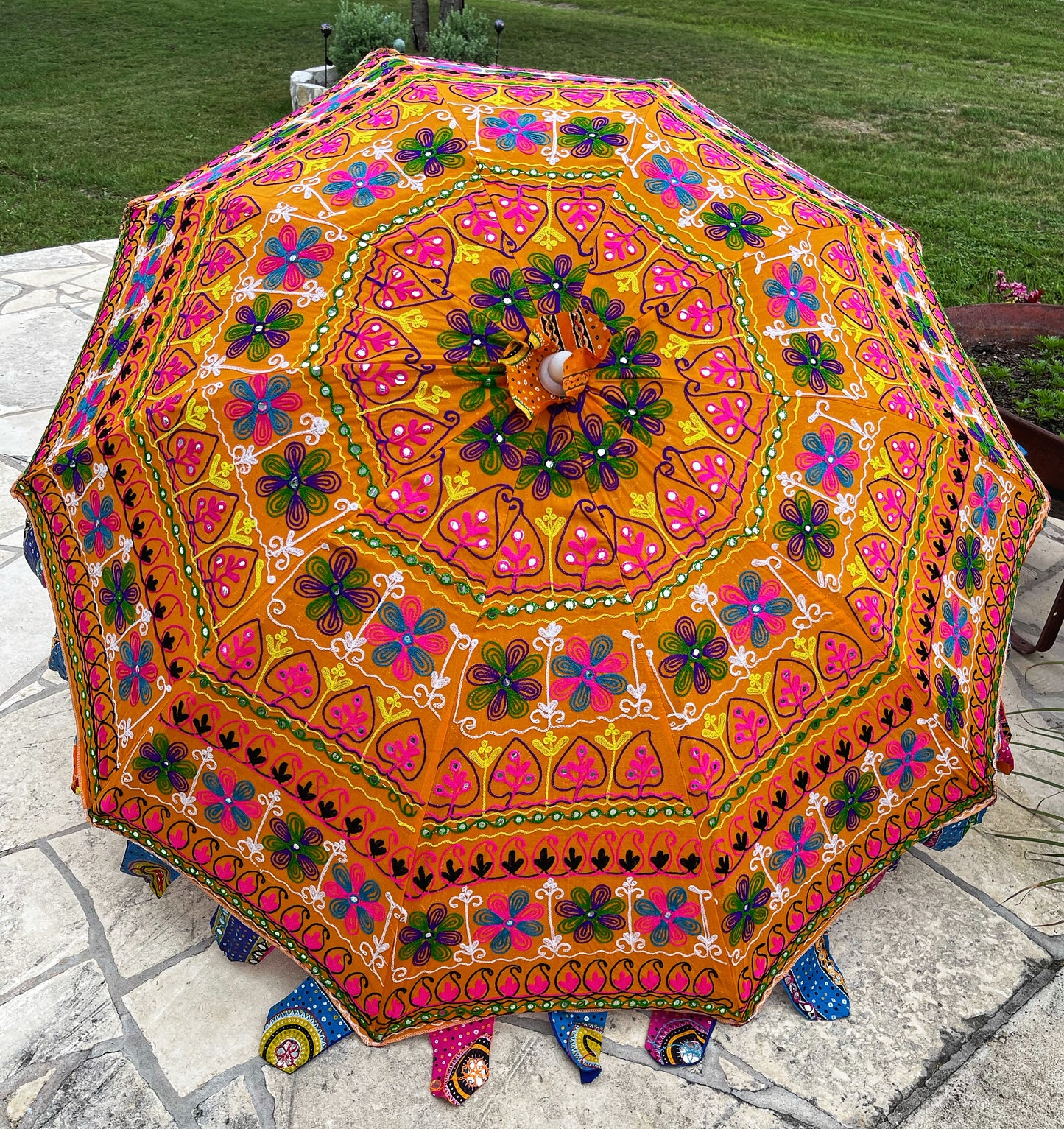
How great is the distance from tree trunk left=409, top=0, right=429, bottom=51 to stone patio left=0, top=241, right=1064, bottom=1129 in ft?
41.7

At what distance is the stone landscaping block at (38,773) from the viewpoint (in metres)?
3.31

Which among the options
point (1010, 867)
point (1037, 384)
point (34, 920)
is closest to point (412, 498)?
point (34, 920)

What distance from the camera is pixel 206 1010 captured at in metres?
2.79

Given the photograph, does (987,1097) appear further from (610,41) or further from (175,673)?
(610,41)

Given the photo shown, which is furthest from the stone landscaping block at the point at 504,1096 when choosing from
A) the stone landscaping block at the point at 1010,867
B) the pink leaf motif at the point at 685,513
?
the pink leaf motif at the point at 685,513

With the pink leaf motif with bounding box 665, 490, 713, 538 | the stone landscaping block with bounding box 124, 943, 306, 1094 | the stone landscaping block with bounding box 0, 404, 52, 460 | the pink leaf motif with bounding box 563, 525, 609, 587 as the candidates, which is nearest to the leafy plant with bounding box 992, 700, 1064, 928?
the pink leaf motif with bounding box 665, 490, 713, 538

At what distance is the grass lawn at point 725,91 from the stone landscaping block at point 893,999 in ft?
18.7

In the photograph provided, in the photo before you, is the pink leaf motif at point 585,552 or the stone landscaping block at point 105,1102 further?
the stone landscaping block at point 105,1102

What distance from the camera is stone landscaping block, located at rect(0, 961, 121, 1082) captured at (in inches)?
105

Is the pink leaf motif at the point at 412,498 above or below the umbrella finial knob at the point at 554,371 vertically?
below

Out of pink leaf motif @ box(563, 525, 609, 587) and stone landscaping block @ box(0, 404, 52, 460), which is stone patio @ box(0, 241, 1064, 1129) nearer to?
pink leaf motif @ box(563, 525, 609, 587)

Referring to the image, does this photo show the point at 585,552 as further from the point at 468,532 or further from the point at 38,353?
the point at 38,353

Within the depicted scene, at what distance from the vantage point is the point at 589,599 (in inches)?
87.0

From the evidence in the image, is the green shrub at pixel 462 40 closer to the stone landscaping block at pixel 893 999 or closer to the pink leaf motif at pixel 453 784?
the stone landscaping block at pixel 893 999
